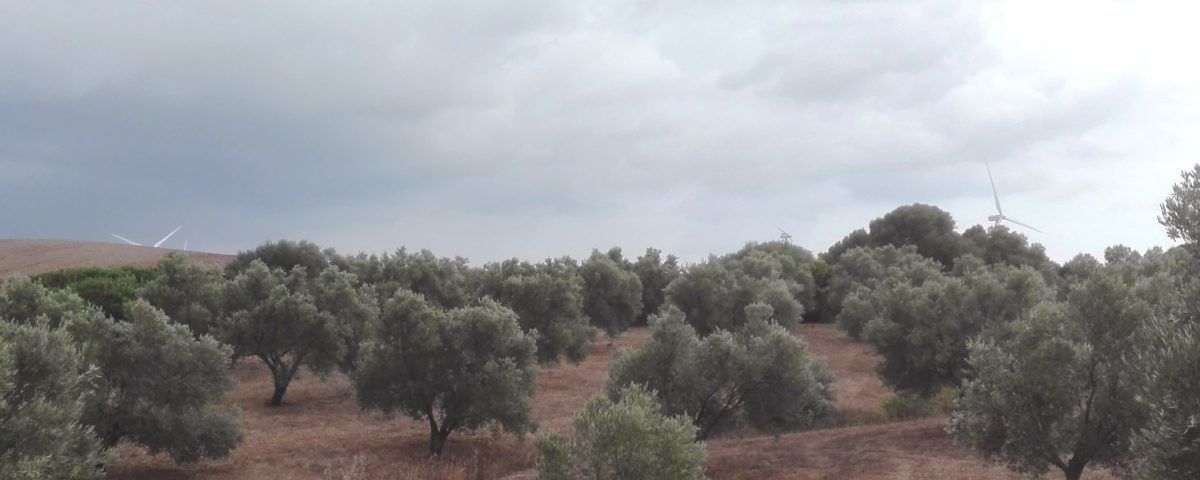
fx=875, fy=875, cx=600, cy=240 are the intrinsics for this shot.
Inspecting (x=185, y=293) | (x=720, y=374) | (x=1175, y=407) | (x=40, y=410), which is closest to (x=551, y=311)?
(x=185, y=293)

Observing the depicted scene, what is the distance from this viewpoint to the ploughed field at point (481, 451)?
2631cm

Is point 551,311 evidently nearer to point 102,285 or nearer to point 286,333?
point 286,333

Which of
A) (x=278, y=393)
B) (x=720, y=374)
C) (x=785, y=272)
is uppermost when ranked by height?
(x=785, y=272)

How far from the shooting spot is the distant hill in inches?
2872

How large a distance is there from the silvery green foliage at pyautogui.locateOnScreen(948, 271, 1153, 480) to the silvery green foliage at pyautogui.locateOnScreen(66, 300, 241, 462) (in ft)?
67.3

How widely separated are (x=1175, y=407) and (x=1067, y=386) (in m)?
7.93

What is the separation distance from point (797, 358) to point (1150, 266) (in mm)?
28997

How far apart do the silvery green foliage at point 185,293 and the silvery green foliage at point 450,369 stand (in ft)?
46.7

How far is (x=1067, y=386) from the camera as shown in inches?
739

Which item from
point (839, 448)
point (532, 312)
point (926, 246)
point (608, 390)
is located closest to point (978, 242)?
point (926, 246)

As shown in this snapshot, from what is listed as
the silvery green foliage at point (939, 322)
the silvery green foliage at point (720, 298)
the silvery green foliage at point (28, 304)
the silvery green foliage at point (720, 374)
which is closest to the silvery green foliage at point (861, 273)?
the silvery green foliage at point (720, 298)

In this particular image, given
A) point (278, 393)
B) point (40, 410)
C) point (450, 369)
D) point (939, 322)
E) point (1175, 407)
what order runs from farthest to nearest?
1. point (278, 393)
2. point (939, 322)
3. point (450, 369)
4. point (40, 410)
5. point (1175, 407)

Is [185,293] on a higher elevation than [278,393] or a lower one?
higher

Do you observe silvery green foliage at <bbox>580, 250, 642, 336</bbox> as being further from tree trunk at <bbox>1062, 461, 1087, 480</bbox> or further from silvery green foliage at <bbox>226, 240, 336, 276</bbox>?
tree trunk at <bbox>1062, 461, 1087, 480</bbox>
